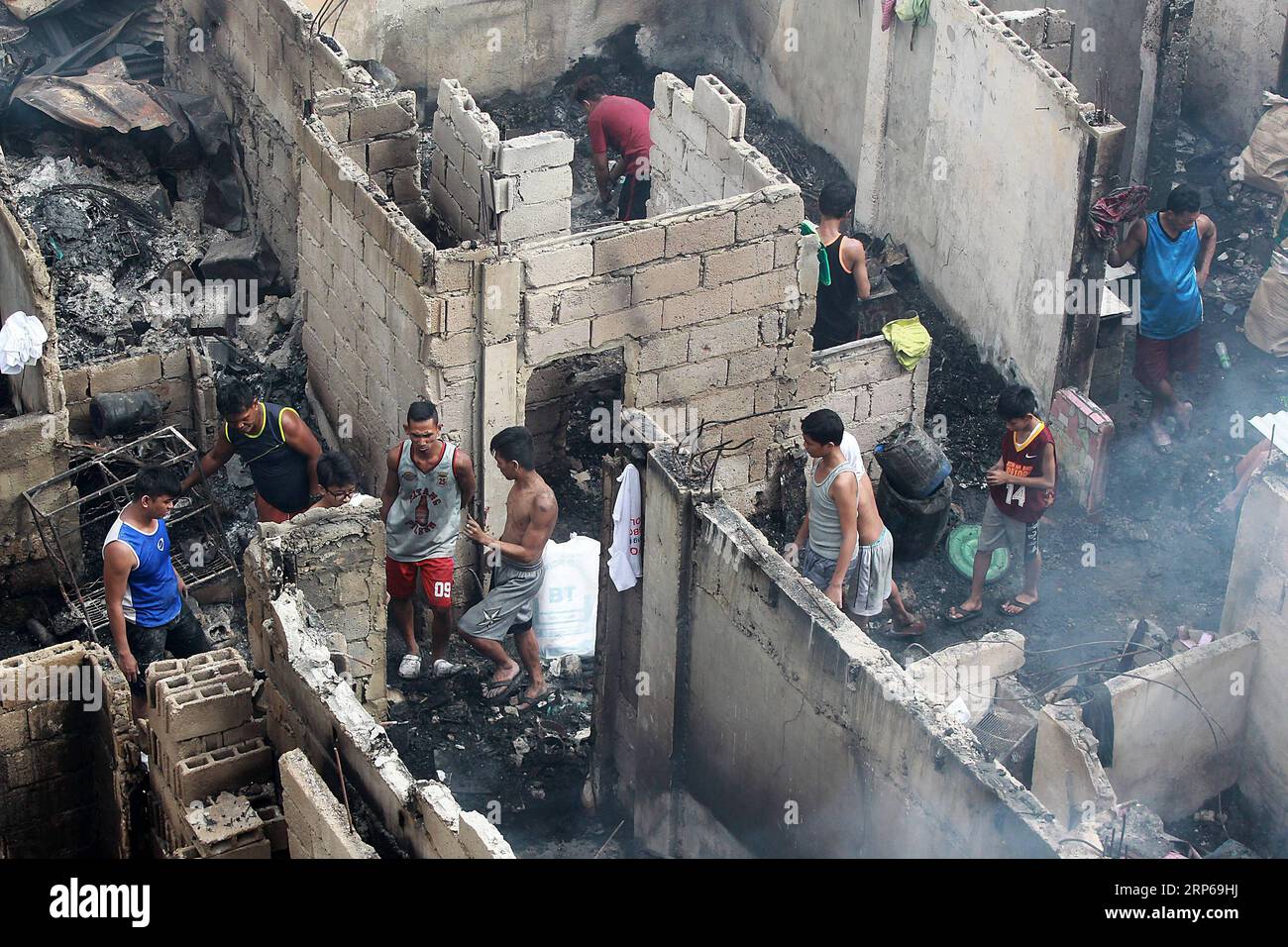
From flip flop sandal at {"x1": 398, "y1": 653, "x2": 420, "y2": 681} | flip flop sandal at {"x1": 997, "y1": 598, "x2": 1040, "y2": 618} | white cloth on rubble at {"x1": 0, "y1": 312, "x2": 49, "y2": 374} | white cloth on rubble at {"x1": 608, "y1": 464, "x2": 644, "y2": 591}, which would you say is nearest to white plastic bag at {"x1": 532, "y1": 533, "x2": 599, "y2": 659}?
flip flop sandal at {"x1": 398, "y1": 653, "x2": 420, "y2": 681}

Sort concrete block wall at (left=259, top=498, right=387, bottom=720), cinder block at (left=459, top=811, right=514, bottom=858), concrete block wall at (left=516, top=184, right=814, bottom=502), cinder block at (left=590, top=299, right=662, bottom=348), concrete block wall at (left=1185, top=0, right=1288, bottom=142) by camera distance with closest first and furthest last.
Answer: cinder block at (left=459, top=811, right=514, bottom=858) → concrete block wall at (left=259, top=498, right=387, bottom=720) → concrete block wall at (left=516, top=184, right=814, bottom=502) → cinder block at (left=590, top=299, right=662, bottom=348) → concrete block wall at (left=1185, top=0, right=1288, bottom=142)

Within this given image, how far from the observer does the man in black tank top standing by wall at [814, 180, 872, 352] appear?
45.2ft

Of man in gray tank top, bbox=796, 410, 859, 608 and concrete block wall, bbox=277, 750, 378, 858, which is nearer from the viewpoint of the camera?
concrete block wall, bbox=277, 750, 378, 858

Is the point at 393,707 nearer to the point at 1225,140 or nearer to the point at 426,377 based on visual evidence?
the point at 426,377

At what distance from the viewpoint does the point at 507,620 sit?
12156 mm

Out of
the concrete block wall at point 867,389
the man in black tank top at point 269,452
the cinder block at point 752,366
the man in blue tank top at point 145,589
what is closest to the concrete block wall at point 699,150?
the cinder block at point 752,366

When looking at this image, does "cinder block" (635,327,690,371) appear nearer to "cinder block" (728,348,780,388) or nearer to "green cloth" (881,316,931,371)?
"cinder block" (728,348,780,388)

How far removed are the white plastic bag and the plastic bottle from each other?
524 centimetres

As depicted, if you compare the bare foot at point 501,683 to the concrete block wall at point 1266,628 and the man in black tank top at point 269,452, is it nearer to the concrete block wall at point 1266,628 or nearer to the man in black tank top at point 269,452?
the man in black tank top at point 269,452

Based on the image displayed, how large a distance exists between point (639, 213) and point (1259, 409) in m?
4.62
